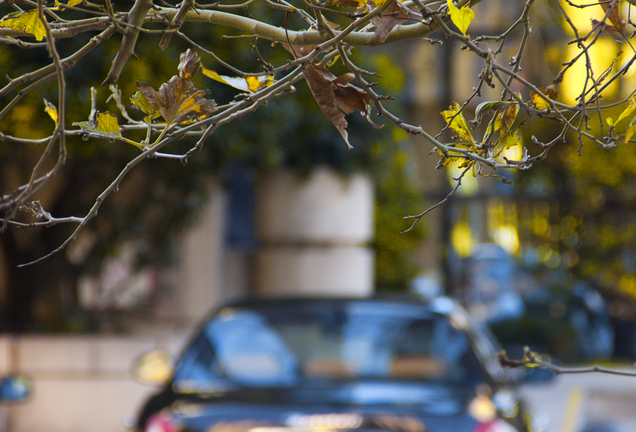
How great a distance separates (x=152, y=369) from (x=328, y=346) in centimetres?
105

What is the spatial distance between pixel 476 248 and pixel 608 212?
181 centimetres

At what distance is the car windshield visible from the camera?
12.3ft

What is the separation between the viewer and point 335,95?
1.26 meters

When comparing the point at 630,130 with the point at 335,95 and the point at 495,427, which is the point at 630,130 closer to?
the point at 335,95

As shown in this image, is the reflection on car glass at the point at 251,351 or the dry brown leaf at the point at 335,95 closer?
the dry brown leaf at the point at 335,95

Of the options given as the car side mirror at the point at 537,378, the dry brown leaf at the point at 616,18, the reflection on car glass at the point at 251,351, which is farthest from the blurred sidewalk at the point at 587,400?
the dry brown leaf at the point at 616,18

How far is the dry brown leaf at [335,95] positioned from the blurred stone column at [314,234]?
21.7 feet

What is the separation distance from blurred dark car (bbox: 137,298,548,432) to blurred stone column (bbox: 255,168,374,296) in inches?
145

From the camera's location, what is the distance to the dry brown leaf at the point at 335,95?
4.05 ft

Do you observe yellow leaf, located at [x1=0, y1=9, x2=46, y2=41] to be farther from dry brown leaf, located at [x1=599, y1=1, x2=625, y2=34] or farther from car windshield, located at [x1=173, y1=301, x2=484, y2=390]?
car windshield, located at [x1=173, y1=301, x2=484, y2=390]

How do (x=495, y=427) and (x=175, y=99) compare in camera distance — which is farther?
(x=495, y=427)

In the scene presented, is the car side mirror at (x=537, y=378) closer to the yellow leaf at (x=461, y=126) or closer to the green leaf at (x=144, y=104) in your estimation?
the yellow leaf at (x=461, y=126)

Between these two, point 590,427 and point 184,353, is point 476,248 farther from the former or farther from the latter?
point 184,353

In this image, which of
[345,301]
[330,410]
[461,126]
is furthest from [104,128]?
[345,301]
